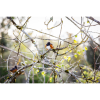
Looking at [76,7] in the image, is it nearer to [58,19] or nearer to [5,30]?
[58,19]

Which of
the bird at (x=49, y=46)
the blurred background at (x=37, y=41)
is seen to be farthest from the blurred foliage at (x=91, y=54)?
the bird at (x=49, y=46)

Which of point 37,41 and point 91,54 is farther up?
point 37,41

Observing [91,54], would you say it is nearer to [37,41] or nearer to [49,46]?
[49,46]

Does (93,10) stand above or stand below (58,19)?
above

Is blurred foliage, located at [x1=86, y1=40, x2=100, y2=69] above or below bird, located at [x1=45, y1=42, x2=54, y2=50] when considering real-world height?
below

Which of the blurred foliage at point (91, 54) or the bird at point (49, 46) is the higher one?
the bird at point (49, 46)

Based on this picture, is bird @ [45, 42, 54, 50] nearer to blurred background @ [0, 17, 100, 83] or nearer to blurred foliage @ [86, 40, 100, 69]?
blurred background @ [0, 17, 100, 83]

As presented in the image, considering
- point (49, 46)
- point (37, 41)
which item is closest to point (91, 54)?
point (49, 46)

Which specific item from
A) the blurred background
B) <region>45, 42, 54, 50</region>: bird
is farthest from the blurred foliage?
<region>45, 42, 54, 50</region>: bird

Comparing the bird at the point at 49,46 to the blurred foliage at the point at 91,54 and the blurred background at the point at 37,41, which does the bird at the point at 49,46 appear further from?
the blurred foliage at the point at 91,54

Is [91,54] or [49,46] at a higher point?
[49,46]
